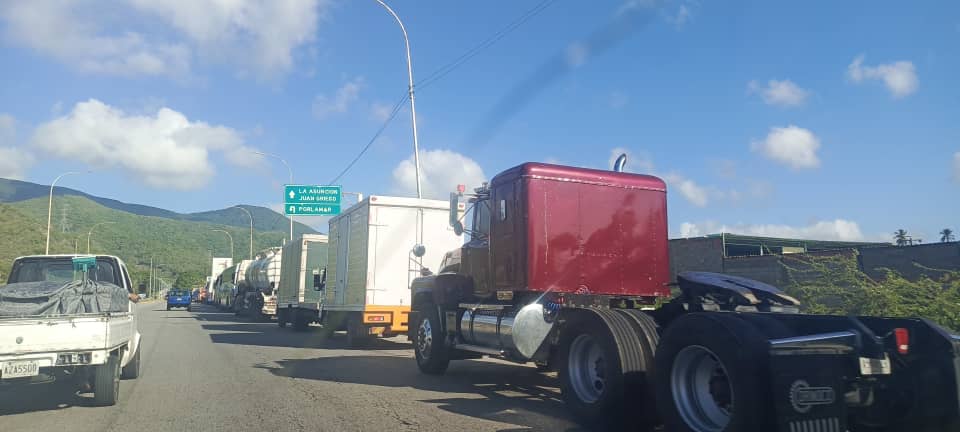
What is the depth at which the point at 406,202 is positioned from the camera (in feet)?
49.6

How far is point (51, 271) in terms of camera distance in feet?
32.5

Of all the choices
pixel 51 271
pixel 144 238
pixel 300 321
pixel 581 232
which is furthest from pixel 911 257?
pixel 144 238

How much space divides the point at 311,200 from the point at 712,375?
83.2ft

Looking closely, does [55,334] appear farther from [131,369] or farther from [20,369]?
[131,369]

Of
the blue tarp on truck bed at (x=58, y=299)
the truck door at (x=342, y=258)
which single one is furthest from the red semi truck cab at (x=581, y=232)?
the truck door at (x=342, y=258)

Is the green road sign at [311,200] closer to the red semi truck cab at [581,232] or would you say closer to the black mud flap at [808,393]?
the red semi truck cab at [581,232]

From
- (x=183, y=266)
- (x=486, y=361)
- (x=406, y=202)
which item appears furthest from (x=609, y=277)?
(x=183, y=266)

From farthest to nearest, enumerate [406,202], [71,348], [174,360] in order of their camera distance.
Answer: [406,202] < [174,360] < [71,348]

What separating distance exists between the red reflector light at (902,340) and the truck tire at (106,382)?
760cm

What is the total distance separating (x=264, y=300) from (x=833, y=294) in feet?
81.9

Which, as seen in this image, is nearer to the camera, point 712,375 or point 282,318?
point 712,375

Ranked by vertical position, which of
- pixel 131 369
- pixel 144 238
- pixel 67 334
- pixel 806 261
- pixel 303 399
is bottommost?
pixel 303 399

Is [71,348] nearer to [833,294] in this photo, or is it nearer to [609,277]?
[609,277]

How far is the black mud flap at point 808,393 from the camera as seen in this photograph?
4.33 m
